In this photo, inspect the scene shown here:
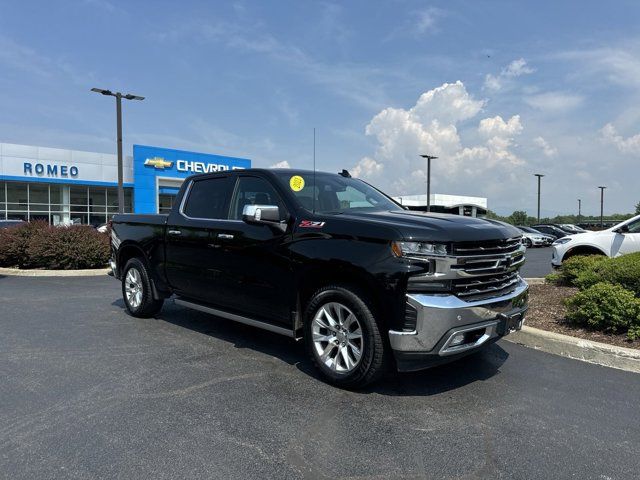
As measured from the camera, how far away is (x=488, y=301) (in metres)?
4.04

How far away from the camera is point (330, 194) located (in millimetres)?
5172

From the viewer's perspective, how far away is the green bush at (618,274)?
6.05 meters

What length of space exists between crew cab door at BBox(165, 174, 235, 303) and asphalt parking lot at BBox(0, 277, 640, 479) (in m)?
0.70

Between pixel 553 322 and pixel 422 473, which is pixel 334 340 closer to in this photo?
pixel 422 473

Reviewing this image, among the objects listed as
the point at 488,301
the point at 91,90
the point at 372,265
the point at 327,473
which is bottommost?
the point at 327,473

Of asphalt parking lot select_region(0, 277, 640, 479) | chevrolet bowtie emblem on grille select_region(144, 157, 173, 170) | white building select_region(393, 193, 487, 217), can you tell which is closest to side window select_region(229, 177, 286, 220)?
asphalt parking lot select_region(0, 277, 640, 479)

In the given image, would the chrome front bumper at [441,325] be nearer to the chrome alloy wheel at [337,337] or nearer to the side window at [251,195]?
the chrome alloy wheel at [337,337]

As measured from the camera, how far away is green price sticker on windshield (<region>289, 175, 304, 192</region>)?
16.4 ft

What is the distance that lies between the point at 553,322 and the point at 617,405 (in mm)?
2379

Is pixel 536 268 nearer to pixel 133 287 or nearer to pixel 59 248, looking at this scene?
pixel 133 287

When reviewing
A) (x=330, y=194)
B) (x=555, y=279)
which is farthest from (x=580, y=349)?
(x=555, y=279)

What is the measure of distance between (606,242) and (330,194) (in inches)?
286

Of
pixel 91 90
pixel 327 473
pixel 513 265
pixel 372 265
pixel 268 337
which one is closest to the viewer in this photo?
pixel 327 473

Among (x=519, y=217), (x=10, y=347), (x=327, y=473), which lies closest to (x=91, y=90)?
(x=10, y=347)
